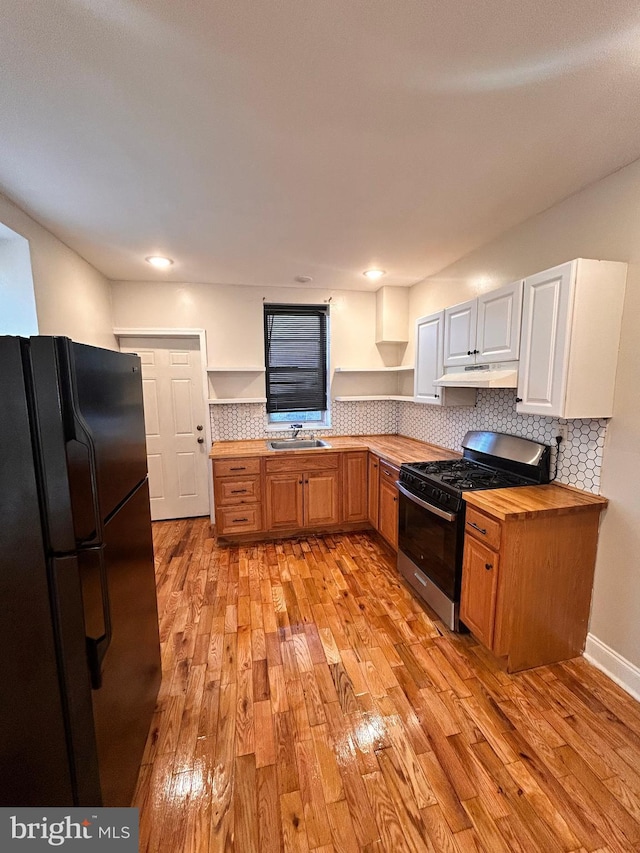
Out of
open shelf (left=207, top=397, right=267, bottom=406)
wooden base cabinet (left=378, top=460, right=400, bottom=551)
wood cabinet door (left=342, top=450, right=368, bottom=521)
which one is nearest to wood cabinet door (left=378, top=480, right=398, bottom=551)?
wooden base cabinet (left=378, top=460, right=400, bottom=551)

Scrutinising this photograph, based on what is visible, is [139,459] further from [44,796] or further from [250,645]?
[250,645]

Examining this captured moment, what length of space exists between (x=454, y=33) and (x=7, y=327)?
2664 millimetres

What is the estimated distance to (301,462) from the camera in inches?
134

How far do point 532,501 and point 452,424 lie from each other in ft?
Result: 4.63

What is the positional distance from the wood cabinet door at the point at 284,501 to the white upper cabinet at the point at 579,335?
7.28ft

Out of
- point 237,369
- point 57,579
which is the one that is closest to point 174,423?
point 237,369

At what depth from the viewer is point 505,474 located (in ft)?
7.91

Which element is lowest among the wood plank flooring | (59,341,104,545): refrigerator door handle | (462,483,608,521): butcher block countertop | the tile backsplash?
the wood plank flooring

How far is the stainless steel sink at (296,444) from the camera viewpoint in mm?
3688

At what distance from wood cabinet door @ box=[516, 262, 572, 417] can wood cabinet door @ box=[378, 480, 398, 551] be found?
1312 mm

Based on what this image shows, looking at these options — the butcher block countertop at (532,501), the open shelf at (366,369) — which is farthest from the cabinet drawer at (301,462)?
the butcher block countertop at (532,501)

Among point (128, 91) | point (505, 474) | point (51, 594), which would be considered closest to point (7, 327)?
point (128, 91)

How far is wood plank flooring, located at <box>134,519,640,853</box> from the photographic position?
121cm

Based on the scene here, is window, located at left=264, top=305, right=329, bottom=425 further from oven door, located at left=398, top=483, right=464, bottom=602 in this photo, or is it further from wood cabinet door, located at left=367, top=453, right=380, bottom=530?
oven door, located at left=398, top=483, right=464, bottom=602
